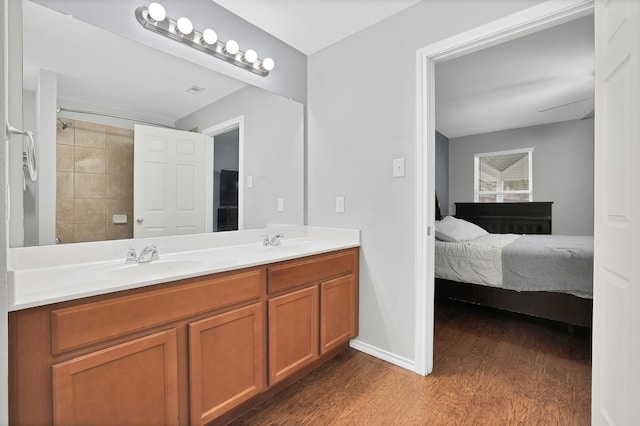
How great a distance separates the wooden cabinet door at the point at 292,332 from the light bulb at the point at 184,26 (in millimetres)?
1567

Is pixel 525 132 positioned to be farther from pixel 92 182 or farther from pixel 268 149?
pixel 92 182

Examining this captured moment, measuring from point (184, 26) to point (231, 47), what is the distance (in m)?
0.31

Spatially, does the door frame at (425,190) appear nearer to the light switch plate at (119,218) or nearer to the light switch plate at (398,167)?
the light switch plate at (398,167)

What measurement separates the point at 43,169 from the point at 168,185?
21.9 inches

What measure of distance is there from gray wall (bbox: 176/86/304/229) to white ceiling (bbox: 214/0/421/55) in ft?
1.46

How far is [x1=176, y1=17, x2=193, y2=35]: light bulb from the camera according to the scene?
1700 millimetres


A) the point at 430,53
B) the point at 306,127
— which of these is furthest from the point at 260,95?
the point at 430,53

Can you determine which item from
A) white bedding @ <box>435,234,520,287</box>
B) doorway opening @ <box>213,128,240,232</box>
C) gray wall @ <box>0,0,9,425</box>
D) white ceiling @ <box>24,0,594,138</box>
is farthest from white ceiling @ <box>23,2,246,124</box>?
white bedding @ <box>435,234,520,287</box>

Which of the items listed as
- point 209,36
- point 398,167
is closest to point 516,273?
point 398,167

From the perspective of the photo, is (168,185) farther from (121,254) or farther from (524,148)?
(524,148)

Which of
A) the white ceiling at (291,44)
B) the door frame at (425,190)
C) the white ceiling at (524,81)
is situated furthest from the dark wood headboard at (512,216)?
the door frame at (425,190)

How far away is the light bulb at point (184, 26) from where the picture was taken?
1700mm

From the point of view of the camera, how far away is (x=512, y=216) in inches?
198

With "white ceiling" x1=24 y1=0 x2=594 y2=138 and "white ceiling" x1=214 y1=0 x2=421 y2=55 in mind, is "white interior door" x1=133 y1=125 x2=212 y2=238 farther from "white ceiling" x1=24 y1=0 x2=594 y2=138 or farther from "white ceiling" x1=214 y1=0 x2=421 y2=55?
"white ceiling" x1=214 y1=0 x2=421 y2=55
